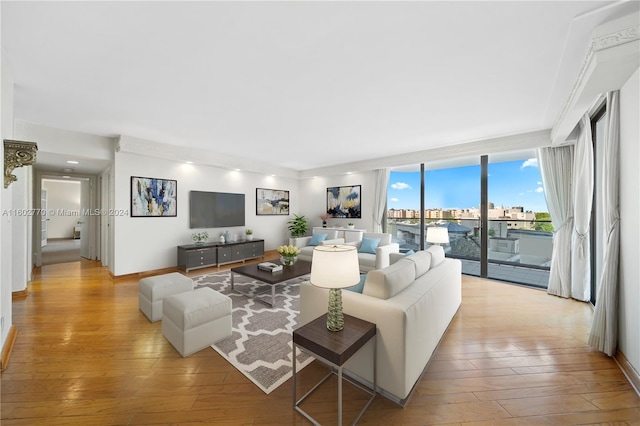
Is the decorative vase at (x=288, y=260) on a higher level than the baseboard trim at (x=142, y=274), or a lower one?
higher

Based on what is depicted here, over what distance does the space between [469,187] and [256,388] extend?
5175 mm

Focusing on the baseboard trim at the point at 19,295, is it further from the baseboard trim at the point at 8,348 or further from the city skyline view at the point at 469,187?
the city skyline view at the point at 469,187

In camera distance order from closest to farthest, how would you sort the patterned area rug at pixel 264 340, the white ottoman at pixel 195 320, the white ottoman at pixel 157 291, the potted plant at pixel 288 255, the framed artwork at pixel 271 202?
the patterned area rug at pixel 264 340
the white ottoman at pixel 195 320
the white ottoman at pixel 157 291
the potted plant at pixel 288 255
the framed artwork at pixel 271 202

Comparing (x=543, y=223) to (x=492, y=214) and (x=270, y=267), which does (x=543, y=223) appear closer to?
(x=492, y=214)

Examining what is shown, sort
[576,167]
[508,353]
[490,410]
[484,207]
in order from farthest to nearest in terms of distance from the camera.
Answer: [484,207] → [576,167] → [508,353] → [490,410]

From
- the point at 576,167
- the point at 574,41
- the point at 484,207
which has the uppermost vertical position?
the point at 574,41

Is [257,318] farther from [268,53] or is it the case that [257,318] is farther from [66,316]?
[268,53]

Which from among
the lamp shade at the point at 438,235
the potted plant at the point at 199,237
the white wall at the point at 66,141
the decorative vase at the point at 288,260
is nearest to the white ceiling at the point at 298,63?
the white wall at the point at 66,141

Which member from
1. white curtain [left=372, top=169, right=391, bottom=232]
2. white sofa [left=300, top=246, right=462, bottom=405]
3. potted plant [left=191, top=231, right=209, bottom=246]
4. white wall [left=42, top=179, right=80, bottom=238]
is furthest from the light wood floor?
white wall [left=42, top=179, right=80, bottom=238]

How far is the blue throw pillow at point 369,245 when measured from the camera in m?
5.14

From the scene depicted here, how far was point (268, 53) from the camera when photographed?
2076 millimetres

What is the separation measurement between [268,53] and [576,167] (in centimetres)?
445

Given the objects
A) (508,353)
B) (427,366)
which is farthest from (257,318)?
(508,353)

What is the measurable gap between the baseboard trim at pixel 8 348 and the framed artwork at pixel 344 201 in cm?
599
